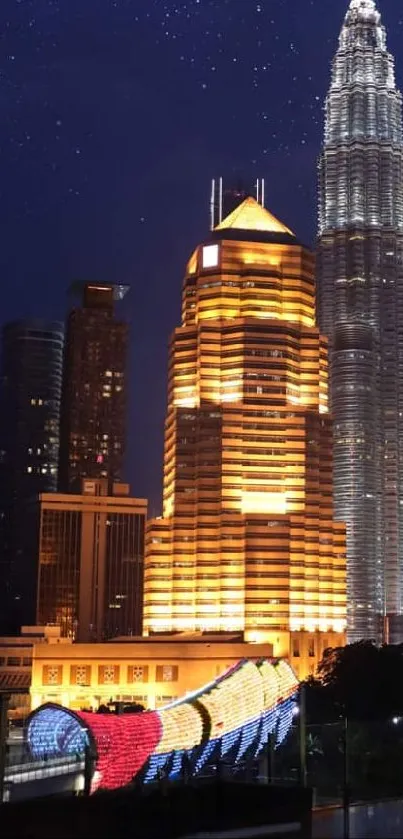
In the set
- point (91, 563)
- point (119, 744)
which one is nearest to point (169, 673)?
point (91, 563)

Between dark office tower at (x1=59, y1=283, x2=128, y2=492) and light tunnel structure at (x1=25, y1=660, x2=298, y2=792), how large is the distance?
12736 cm

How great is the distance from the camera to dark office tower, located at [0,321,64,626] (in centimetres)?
16175

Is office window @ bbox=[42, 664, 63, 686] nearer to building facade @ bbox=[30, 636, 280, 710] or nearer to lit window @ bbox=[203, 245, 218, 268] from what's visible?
building facade @ bbox=[30, 636, 280, 710]

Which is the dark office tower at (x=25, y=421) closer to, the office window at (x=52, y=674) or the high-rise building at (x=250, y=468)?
the high-rise building at (x=250, y=468)

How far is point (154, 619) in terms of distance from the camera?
4875 inches

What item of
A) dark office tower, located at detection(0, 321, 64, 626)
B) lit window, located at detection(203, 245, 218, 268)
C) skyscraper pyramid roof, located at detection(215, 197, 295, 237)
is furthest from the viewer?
dark office tower, located at detection(0, 321, 64, 626)

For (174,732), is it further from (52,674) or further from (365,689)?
(52,674)

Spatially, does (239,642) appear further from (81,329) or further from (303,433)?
(81,329)

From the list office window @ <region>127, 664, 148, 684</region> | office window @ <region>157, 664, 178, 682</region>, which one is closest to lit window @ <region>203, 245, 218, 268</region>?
office window @ <region>157, 664, 178, 682</region>

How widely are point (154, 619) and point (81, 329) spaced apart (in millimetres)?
52238

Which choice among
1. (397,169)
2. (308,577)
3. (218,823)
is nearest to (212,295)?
(308,577)

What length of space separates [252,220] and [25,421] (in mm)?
52950

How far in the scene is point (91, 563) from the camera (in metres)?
131

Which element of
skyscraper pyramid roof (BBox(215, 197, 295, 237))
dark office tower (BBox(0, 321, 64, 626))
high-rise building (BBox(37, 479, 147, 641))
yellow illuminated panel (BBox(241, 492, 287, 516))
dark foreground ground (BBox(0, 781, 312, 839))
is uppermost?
skyscraper pyramid roof (BBox(215, 197, 295, 237))
